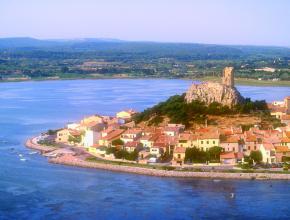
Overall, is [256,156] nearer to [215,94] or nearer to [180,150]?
[180,150]

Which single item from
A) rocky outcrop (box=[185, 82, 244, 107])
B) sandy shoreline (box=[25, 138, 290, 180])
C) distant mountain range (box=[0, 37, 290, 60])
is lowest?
distant mountain range (box=[0, 37, 290, 60])

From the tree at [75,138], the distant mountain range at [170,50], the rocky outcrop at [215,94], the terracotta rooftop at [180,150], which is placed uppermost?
the rocky outcrop at [215,94]

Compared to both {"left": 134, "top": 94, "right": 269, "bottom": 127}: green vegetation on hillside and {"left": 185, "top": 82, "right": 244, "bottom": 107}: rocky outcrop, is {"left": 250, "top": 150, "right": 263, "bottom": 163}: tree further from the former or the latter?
{"left": 185, "top": 82, "right": 244, "bottom": 107}: rocky outcrop

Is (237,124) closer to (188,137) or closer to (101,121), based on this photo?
(188,137)

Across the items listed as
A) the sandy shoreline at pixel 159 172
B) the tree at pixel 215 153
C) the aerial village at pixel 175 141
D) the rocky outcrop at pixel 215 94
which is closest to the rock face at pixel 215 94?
the rocky outcrop at pixel 215 94

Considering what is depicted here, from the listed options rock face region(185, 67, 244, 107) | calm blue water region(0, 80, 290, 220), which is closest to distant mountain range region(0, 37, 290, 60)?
rock face region(185, 67, 244, 107)

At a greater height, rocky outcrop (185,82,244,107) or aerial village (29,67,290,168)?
rocky outcrop (185,82,244,107)

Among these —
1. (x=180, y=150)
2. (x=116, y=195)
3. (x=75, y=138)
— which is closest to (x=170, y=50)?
(x=75, y=138)

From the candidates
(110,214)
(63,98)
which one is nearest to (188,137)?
(110,214)

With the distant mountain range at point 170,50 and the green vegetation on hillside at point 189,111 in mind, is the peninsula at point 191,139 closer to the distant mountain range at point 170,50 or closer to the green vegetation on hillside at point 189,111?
the green vegetation on hillside at point 189,111
